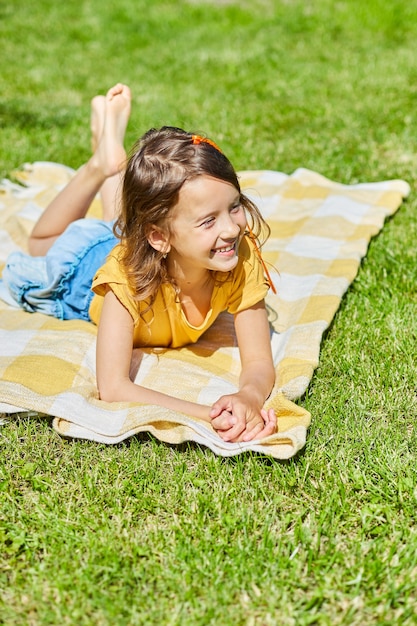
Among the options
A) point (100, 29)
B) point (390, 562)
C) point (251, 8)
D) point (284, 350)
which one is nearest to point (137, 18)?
point (100, 29)

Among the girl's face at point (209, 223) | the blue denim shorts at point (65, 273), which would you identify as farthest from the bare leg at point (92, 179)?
the girl's face at point (209, 223)

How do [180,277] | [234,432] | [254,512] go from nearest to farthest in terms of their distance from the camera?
1. [254,512]
2. [234,432]
3. [180,277]

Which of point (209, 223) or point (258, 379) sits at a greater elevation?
point (209, 223)

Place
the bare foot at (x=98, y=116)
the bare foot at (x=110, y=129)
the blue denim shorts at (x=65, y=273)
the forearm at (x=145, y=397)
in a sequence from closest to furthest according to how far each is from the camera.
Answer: the forearm at (x=145, y=397) → the blue denim shorts at (x=65, y=273) → the bare foot at (x=110, y=129) → the bare foot at (x=98, y=116)

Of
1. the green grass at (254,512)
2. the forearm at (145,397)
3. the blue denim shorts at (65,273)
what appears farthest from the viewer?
the blue denim shorts at (65,273)

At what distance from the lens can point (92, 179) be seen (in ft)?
11.0

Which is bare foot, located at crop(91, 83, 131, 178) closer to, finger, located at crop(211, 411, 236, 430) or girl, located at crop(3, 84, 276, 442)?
girl, located at crop(3, 84, 276, 442)

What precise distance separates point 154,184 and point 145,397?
68cm

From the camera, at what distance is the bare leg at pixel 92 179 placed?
333cm

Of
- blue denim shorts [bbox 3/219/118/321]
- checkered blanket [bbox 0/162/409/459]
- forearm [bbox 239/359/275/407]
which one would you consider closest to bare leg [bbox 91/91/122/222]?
blue denim shorts [bbox 3/219/118/321]

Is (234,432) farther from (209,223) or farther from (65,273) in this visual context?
(65,273)

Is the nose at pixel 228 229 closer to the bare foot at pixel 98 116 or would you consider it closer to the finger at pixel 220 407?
the finger at pixel 220 407

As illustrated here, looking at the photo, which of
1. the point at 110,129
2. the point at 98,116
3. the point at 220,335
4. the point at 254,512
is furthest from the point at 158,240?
the point at 98,116

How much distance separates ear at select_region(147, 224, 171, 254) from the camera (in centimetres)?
249
